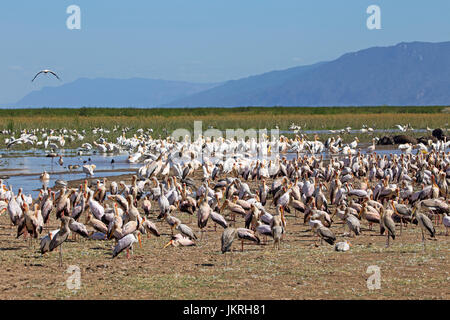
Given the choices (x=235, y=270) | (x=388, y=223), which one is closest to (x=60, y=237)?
(x=235, y=270)

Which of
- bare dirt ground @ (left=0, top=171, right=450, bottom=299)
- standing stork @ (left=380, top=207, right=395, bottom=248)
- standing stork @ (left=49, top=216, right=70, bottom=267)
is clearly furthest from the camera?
standing stork @ (left=380, top=207, right=395, bottom=248)

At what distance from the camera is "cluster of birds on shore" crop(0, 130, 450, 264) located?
12977 millimetres

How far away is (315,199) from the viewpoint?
53.1 ft

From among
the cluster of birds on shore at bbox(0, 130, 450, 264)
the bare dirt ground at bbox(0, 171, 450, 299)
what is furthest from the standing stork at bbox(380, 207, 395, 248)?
the bare dirt ground at bbox(0, 171, 450, 299)

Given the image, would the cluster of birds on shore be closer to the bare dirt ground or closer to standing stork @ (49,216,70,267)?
standing stork @ (49,216,70,267)

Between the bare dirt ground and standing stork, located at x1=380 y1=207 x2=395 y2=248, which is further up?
standing stork, located at x1=380 y1=207 x2=395 y2=248

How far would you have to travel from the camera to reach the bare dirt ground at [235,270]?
9.90 meters

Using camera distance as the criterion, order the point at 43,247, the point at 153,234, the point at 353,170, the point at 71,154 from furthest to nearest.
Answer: the point at 71,154 → the point at 353,170 → the point at 153,234 → the point at 43,247

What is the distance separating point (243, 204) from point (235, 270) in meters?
3.95

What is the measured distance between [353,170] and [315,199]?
23.7ft

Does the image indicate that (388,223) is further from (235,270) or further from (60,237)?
(60,237)

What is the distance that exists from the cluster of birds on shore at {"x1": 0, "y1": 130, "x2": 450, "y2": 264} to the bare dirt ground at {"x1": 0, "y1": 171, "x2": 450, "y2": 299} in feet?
0.94
